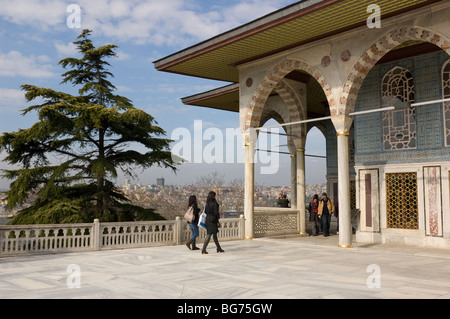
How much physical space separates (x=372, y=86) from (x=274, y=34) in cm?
279

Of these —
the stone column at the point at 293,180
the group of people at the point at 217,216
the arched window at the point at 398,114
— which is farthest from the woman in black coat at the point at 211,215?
the stone column at the point at 293,180

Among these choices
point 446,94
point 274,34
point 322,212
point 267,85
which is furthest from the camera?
point 322,212

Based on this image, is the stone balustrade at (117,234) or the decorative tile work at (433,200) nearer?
the stone balustrade at (117,234)

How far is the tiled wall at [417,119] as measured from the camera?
8516 mm

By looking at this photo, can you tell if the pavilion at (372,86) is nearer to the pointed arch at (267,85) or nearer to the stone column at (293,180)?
the pointed arch at (267,85)

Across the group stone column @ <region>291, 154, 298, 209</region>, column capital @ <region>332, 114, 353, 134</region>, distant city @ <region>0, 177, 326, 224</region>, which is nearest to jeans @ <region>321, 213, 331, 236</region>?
stone column @ <region>291, 154, 298, 209</region>

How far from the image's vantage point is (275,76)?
32.5 feet

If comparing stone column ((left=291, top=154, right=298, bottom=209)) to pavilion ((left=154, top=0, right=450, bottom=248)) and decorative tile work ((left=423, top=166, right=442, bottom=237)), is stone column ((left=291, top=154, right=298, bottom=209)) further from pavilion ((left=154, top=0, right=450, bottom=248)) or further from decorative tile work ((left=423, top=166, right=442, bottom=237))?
decorative tile work ((left=423, top=166, right=442, bottom=237))

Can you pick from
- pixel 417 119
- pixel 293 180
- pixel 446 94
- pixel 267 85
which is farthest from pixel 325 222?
pixel 446 94

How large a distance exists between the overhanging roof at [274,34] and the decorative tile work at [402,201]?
3.36 m

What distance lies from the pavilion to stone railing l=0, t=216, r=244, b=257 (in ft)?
2.43

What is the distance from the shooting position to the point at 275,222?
1077 centimetres

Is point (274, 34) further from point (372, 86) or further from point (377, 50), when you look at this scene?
point (372, 86)

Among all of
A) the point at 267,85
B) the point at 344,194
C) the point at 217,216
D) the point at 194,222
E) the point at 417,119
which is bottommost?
the point at 194,222
